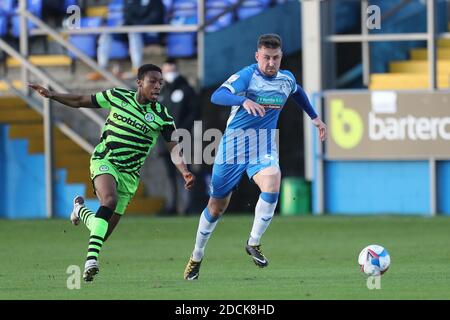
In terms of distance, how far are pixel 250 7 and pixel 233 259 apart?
30.2ft

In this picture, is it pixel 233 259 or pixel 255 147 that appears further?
pixel 233 259

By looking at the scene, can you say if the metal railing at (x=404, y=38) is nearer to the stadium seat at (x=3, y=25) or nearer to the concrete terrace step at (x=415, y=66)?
the concrete terrace step at (x=415, y=66)

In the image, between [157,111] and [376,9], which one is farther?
[376,9]

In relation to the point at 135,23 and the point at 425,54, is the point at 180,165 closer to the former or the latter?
the point at 135,23

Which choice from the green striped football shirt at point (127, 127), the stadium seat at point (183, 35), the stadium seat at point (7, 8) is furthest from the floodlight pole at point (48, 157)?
the green striped football shirt at point (127, 127)

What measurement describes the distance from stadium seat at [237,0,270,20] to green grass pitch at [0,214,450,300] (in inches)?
144

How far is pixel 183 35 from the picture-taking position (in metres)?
23.4

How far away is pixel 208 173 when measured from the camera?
22484 mm

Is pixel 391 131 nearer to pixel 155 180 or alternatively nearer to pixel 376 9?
pixel 376 9

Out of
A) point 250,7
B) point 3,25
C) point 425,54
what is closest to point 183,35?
point 250,7

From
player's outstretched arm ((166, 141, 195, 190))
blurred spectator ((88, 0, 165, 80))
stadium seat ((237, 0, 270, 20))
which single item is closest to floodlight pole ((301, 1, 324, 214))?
stadium seat ((237, 0, 270, 20))

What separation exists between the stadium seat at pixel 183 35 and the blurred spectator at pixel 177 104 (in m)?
1.59
